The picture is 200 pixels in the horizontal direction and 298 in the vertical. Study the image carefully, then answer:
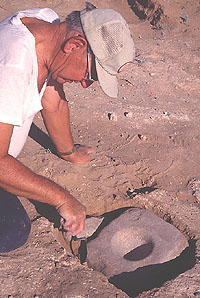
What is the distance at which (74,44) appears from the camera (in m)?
1.81

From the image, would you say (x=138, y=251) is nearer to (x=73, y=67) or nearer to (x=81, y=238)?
(x=81, y=238)

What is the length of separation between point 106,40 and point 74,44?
0.16m

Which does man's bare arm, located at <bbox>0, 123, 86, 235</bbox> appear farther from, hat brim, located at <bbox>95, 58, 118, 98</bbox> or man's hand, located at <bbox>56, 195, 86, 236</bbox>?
hat brim, located at <bbox>95, 58, 118, 98</bbox>

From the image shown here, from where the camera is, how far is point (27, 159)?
3027 mm

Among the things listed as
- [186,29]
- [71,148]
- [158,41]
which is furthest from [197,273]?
[186,29]

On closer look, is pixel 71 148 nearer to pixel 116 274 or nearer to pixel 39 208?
pixel 39 208

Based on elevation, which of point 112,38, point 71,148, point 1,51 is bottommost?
point 71,148

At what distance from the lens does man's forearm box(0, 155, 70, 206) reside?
1.93 metres

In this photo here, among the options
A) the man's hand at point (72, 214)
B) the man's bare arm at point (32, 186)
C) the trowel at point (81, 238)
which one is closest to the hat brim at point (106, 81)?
the man's bare arm at point (32, 186)

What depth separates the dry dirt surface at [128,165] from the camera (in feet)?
7.12

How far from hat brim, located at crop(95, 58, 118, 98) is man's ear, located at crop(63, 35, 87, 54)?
106mm

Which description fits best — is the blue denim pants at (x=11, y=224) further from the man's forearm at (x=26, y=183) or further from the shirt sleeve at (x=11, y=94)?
the shirt sleeve at (x=11, y=94)

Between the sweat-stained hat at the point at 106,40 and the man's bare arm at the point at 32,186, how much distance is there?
56cm

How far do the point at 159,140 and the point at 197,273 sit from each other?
1460mm
